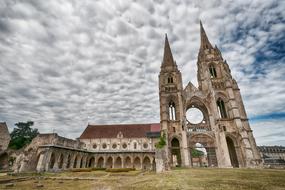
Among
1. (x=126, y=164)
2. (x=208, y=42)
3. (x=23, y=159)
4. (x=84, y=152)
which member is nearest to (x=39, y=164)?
(x=23, y=159)

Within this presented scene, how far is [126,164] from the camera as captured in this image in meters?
40.8

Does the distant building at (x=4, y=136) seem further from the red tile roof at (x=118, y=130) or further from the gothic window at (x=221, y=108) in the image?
the gothic window at (x=221, y=108)

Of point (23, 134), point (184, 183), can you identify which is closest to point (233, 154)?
point (184, 183)

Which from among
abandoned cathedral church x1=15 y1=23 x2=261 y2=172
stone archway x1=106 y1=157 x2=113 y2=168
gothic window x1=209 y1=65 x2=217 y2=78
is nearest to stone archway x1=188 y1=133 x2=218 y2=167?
abandoned cathedral church x1=15 y1=23 x2=261 y2=172

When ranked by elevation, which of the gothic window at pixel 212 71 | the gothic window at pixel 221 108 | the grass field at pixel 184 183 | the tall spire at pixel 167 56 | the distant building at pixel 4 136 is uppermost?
the tall spire at pixel 167 56

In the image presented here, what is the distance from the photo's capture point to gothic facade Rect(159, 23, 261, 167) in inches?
1083

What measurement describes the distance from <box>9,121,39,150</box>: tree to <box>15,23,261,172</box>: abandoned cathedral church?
745 inches

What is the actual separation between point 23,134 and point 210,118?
2166 inches

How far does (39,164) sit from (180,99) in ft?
90.4

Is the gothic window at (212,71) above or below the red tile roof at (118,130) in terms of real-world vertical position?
above

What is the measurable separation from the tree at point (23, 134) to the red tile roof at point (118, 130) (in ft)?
56.0

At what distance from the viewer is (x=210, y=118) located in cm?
3130

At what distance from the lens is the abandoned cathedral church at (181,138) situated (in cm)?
2633

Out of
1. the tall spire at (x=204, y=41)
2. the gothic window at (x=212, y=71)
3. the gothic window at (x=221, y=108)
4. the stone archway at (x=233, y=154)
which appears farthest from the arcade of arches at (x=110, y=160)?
the tall spire at (x=204, y=41)
